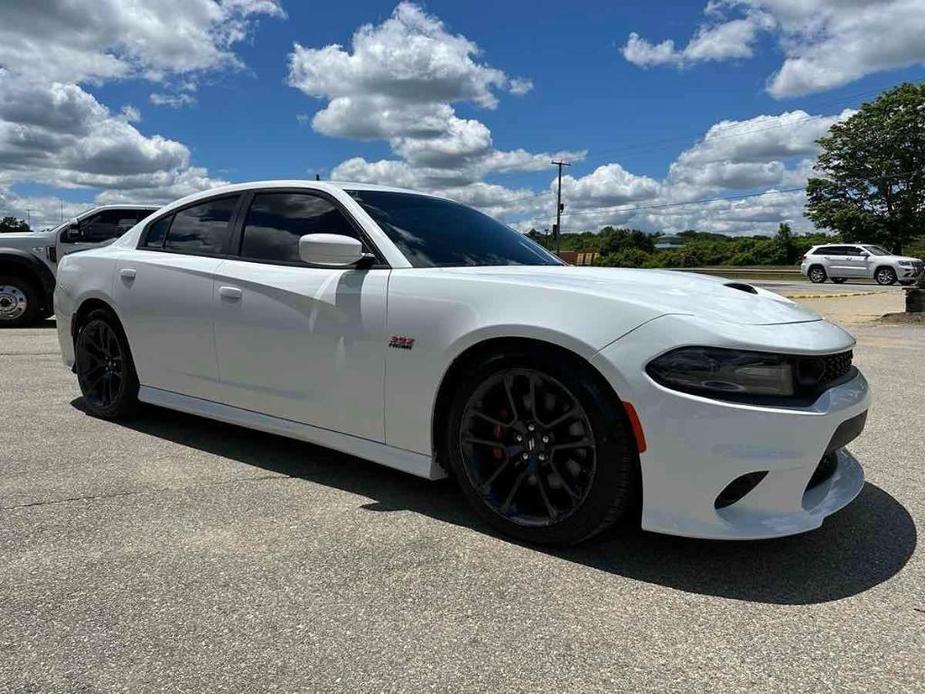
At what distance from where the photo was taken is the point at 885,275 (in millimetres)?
25875

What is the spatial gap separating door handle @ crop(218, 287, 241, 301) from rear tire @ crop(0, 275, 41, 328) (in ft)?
26.2

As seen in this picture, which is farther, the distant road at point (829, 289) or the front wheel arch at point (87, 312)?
the distant road at point (829, 289)

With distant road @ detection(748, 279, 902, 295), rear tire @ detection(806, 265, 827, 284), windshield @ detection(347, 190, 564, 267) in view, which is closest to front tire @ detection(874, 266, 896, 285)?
distant road @ detection(748, 279, 902, 295)

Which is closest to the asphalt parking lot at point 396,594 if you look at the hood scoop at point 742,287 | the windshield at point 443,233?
the hood scoop at point 742,287

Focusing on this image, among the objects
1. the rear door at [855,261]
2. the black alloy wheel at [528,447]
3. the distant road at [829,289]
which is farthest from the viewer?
the rear door at [855,261]

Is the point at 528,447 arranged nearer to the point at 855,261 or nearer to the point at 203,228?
the point at 203,228

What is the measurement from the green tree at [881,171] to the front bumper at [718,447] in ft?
144

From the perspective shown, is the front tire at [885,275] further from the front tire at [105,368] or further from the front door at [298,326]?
the front tire at [105,368]

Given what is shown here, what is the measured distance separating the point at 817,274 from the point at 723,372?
29.0 meters

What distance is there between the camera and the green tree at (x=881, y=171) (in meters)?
39.4

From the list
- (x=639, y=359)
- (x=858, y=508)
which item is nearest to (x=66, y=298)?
(x=639, y=359)

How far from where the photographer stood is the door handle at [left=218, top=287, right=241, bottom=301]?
11.9 feet

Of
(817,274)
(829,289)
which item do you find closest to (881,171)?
(817,274)

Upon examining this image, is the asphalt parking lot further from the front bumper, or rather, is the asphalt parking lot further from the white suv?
the white suv
